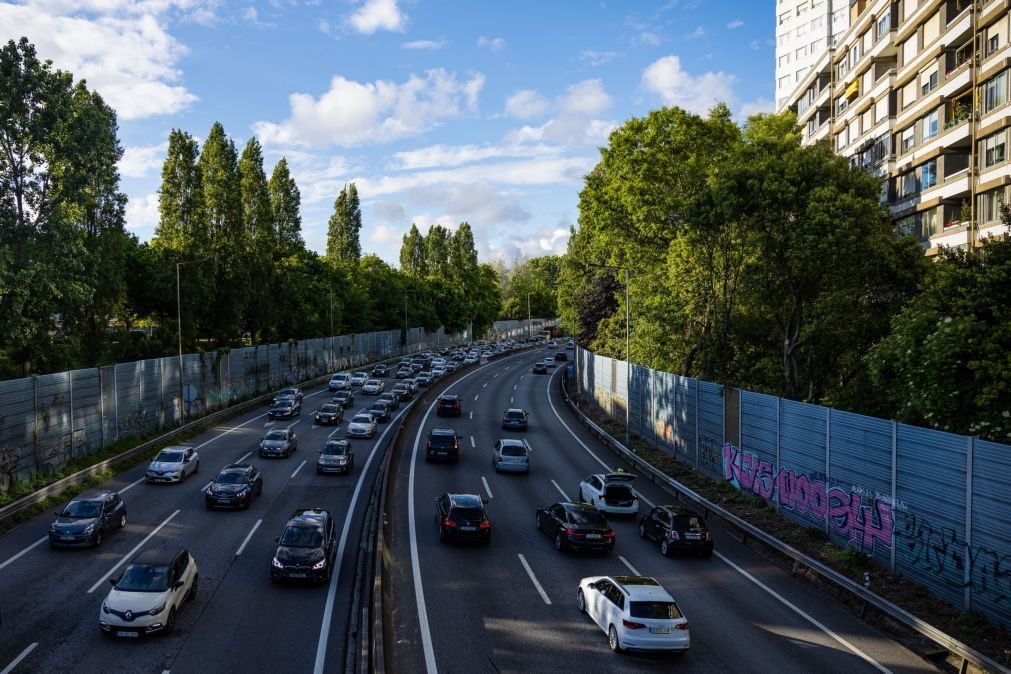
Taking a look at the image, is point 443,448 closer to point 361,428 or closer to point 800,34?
point 361,428

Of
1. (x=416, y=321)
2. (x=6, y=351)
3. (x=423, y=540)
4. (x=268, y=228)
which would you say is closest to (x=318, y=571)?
(x=423, y=540)

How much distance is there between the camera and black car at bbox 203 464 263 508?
82.3 ft

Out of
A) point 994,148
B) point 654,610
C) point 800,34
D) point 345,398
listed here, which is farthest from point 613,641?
point 800,34

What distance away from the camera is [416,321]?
121188mm

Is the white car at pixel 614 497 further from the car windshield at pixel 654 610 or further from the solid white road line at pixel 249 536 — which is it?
the solid white road line at pixel 249 536

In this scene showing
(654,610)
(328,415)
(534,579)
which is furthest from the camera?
(328,415)

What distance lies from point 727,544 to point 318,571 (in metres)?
13.7

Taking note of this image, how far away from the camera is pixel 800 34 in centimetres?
8600

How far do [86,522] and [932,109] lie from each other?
1906 inches

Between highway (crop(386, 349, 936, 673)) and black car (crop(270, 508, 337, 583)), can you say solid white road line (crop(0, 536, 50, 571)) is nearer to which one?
black car (crop(270, 508, 337, 583))

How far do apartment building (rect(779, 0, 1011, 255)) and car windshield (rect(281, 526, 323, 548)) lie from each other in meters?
33.8

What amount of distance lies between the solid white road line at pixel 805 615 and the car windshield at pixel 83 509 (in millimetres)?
20071

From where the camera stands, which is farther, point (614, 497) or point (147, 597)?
point (614, 497)

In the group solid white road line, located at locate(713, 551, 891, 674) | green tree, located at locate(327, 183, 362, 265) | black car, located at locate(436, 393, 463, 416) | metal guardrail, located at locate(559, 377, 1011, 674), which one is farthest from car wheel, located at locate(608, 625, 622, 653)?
green tree, located at locate(327, 183, 362, 265)
